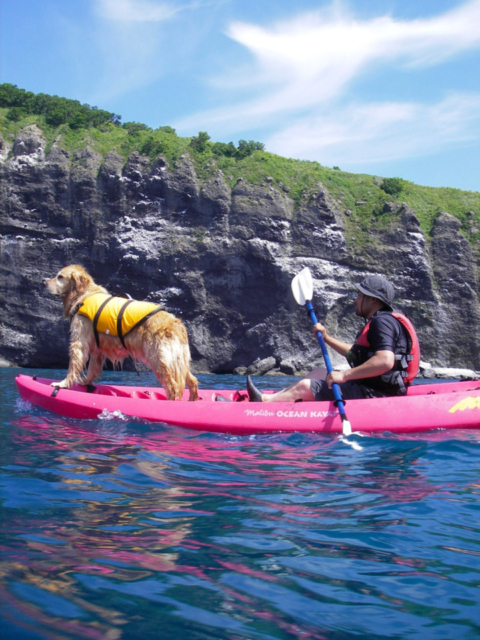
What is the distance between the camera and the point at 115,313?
659cm

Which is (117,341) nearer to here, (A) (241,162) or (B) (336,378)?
(B) (336,378)

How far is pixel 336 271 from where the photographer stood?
2947 centimetres

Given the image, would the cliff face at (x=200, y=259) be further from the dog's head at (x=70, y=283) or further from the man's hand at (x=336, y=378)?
the man's hand at (x=336, y=378)

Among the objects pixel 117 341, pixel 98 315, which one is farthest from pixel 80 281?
pixel 117 341

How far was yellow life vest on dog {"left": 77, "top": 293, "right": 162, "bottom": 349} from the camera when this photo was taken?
6.45 metres

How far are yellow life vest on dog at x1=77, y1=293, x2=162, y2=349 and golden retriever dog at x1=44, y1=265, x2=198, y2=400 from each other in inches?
0.5

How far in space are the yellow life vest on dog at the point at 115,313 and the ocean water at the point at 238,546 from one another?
7.75ft

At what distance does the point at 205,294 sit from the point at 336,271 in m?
7.59

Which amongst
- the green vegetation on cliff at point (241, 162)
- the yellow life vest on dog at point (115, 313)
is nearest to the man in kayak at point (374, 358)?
the yellow life vest on dog at point (115, 313)

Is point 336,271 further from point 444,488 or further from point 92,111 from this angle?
point 444,488

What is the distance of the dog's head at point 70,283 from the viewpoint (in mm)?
7093

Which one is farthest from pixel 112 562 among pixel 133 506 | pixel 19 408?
pixel 19 408

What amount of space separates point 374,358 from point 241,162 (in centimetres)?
2947

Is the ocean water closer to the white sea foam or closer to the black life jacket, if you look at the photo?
the black life jacket
